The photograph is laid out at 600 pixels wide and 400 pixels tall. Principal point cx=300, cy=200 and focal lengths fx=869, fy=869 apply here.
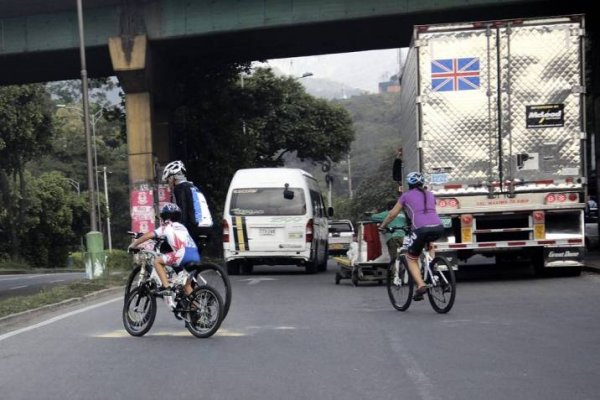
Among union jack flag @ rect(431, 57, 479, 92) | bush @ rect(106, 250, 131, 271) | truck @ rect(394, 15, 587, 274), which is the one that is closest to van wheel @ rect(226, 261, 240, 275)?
bush @ rect(106, 250, 131, 271)

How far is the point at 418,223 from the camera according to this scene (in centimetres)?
1125

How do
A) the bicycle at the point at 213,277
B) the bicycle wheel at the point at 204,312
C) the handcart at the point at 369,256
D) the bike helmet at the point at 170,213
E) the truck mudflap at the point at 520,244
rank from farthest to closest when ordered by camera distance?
1. the handcart at the point at 369,256
2. the truck mudflap at the point at 520,244
3. the bike helmet at the point at 170,213
4. the bicycle at the point at 213,277
5. the bicycle wheel at the point at 204,312

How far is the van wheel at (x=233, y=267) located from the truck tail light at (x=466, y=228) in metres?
7.13

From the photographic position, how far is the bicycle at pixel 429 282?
1104 centimetres

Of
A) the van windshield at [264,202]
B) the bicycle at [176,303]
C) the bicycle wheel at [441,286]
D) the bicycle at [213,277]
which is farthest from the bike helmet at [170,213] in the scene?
the van windshield at [264,202]

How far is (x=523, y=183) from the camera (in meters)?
15.3

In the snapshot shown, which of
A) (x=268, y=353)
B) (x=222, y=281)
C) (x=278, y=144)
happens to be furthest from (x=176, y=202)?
(x=278, y=144)

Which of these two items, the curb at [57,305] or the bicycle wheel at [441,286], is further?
the curb at [57,305]

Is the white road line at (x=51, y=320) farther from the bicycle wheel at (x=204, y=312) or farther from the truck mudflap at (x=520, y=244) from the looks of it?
the truck mudflap at (x=520, y=244)

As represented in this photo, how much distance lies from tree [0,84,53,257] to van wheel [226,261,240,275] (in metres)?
21.7

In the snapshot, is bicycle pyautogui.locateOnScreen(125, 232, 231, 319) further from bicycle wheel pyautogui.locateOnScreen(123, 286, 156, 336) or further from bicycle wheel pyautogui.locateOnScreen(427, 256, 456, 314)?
bicycle wheel pyautogui.locateOnScreen(427, 256, 456, 314)

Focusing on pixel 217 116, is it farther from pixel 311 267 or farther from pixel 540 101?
pixel 540 101

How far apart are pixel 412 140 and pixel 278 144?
107 ft

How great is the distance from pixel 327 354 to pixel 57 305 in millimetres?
6541
